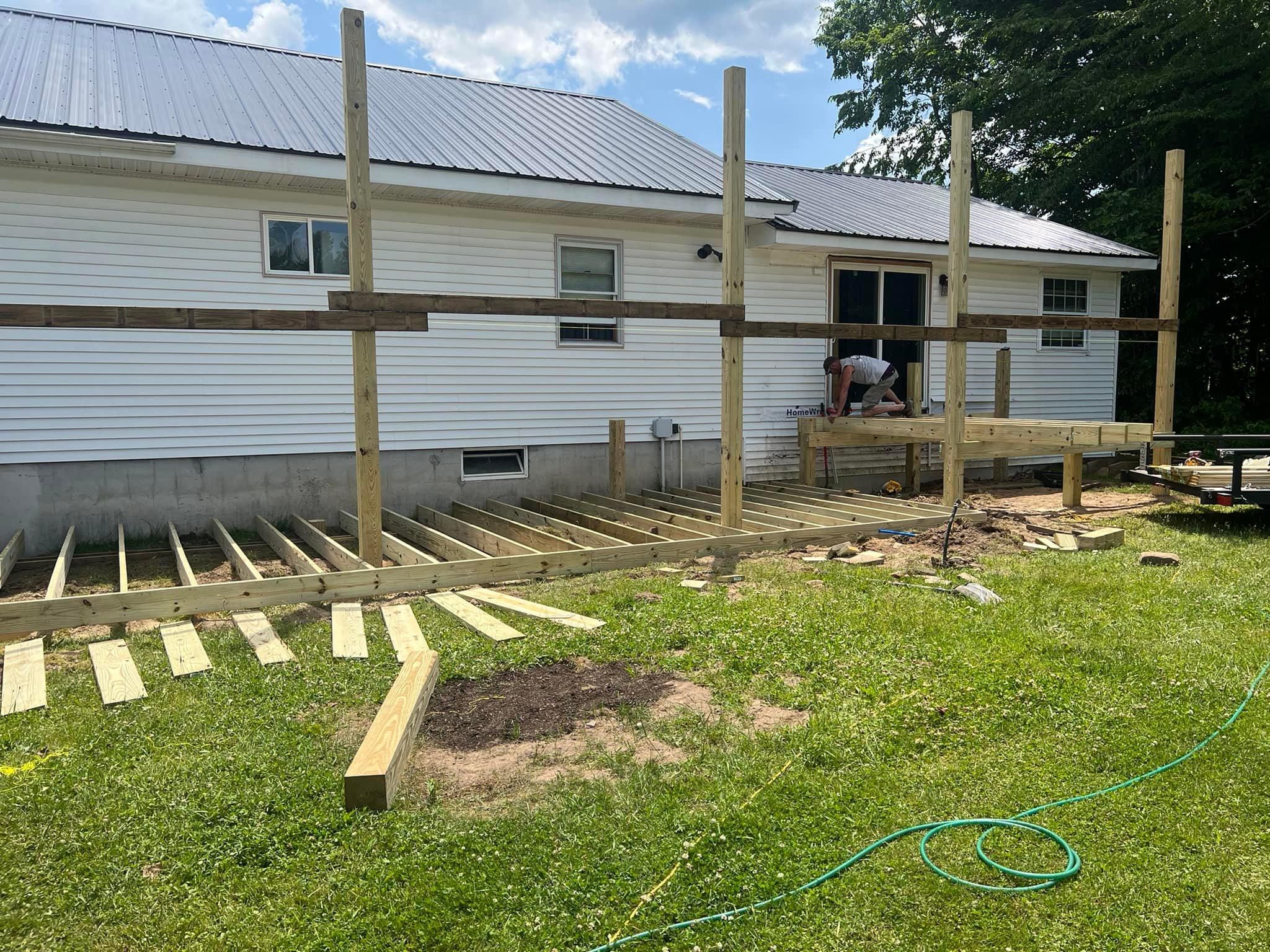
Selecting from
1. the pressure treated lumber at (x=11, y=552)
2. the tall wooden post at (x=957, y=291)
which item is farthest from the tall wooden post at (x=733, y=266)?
the pressure treated lumber at (x=11, y=552)

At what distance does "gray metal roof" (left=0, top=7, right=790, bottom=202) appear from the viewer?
28.5 ft

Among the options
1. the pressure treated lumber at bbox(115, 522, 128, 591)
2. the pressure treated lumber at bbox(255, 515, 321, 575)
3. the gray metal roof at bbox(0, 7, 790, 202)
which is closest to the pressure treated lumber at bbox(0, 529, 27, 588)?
the pressure treated lumber at bbox(115, 522, 128, 591)

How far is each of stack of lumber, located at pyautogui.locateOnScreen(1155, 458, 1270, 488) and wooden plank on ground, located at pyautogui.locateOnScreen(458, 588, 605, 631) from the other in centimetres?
665

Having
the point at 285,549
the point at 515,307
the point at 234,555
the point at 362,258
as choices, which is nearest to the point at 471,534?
the point at 285,549

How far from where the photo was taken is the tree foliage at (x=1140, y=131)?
55.1ft

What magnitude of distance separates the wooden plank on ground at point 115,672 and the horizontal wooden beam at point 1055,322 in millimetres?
7566

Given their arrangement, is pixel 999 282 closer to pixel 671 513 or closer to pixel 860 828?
pixel 671 513

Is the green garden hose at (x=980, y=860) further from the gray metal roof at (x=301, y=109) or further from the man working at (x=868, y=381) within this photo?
the man working at (x=868, y=381)

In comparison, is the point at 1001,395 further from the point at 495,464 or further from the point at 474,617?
the point at 474,617

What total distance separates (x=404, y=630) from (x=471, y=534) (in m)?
3.00

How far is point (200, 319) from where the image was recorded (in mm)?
6066

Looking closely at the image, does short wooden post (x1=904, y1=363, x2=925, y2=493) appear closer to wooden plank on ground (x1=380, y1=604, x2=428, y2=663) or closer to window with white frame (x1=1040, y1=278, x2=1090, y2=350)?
window with white frame (x1=1040, y1=278, x2=1090, y2=350)

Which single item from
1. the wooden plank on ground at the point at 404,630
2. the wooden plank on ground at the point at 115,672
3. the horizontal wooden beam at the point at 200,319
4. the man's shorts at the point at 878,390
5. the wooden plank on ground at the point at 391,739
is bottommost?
the wooden plank on ground at the point at 115,672

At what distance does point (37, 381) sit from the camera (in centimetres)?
864
